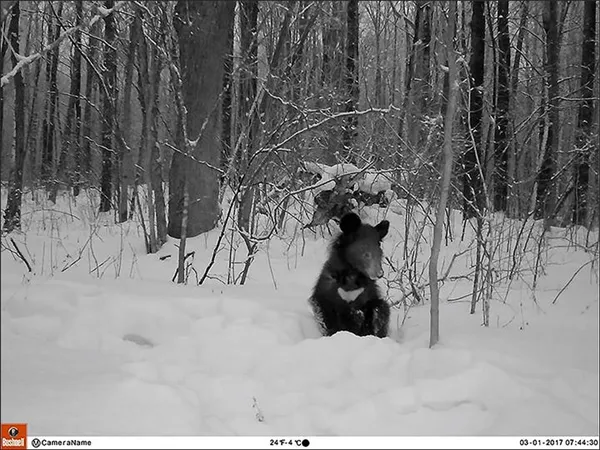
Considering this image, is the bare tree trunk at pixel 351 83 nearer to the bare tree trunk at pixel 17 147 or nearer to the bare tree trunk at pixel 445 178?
the bare tree trunk at pixel 17 147

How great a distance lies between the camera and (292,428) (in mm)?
3117

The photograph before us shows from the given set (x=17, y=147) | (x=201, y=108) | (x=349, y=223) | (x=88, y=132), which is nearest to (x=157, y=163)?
(x=201, y=108)

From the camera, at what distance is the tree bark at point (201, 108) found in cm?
790

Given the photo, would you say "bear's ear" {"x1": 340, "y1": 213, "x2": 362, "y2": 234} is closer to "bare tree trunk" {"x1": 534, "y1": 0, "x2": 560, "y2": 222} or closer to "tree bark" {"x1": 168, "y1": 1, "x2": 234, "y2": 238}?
"tree bark" {"x1": 168, "y1": 1, "x2": 234, "y2": 238}

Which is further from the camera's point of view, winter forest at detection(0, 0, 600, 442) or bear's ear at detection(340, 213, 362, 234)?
bear's ear at detection(340, 213, 362, 234)

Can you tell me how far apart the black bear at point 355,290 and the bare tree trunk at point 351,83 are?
6.21m

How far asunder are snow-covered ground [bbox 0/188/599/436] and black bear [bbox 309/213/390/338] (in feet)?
0.71

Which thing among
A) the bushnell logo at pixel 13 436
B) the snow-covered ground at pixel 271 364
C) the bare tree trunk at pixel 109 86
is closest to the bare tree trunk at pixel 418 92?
the snow-covered ground at pixel 271 364

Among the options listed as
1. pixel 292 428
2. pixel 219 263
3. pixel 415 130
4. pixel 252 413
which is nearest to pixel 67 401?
pixel 252 413

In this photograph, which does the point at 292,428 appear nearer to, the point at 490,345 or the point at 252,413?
the point at 252,413

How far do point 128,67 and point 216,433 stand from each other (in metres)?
7.67

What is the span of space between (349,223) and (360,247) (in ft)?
0.71

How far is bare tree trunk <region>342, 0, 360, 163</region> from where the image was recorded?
11.4 metres

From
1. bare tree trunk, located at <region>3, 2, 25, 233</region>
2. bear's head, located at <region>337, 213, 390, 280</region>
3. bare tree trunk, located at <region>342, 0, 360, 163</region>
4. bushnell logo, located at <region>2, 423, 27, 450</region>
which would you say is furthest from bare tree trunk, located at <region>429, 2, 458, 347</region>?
bare tree trunk, located at <region>342, 0, 360, 163</region>
